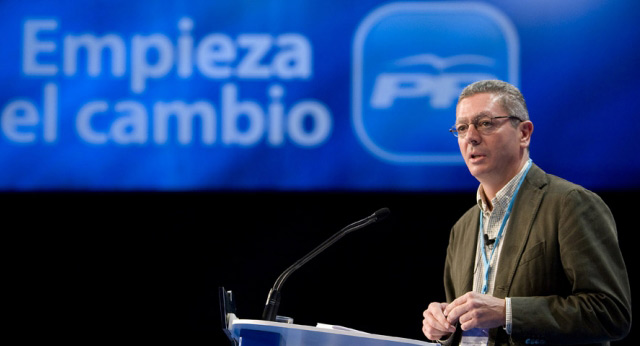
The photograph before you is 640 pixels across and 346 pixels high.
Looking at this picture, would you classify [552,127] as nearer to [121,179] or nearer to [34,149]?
[121,179]

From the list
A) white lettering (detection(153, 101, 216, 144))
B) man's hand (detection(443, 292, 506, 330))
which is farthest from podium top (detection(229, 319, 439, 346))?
white lettering (detection(153, 101, 216, 144))

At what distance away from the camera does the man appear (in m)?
1.87

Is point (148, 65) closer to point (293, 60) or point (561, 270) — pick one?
point (293, 60)

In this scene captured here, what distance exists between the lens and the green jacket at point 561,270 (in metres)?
1.87

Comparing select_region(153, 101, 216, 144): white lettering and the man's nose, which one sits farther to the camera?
select_region(153, 101, 216, 144): white lettering

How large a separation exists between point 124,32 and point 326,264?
1.69 metres

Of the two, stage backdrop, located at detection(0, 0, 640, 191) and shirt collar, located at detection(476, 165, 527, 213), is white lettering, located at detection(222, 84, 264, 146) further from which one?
shirt collar, located at detection(476, 165, 527, 213)

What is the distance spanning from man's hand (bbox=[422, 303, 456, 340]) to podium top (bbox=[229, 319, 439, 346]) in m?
0.26

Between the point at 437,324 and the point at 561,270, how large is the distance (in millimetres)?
353

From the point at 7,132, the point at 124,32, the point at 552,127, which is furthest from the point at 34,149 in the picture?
the point at 552,127

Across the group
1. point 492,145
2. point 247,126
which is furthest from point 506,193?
point 247,126

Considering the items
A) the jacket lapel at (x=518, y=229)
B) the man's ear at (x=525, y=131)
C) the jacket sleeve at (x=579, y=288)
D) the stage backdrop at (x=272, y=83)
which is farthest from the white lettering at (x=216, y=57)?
the jacket sleeve at (x=579, y=288)

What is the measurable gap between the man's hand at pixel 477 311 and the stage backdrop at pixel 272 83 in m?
2.13

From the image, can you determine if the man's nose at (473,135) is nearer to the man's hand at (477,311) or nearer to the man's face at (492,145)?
the man's face at (492,145)
